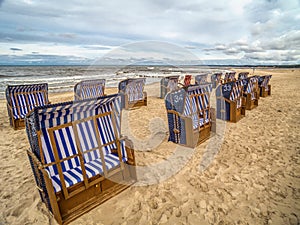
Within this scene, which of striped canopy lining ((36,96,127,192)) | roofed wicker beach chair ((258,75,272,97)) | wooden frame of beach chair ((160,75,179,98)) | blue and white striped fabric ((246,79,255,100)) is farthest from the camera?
roofed wicker beach chair ((258,75,272,97))

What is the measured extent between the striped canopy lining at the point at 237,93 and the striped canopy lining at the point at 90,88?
5.54 metres

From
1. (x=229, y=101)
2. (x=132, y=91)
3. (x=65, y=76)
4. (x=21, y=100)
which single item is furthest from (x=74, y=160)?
(x=65, y=76)

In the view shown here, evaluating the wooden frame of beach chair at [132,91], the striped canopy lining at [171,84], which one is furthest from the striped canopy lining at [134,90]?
the striped canopy lining at [171,84]

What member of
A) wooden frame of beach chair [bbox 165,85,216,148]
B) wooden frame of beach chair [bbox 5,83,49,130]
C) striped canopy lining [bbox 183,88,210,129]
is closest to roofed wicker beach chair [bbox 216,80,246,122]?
striped canopy lining [bbox 183,88,210,129]

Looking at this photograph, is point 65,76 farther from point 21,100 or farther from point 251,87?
point 251,87

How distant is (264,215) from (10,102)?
765 cm

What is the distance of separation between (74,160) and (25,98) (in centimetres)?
501

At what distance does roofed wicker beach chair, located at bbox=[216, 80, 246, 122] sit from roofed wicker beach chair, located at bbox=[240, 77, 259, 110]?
38.9 inches

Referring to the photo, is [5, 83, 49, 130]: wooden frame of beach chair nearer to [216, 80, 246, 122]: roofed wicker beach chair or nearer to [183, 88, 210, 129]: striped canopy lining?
[183, 88, 210, 129]: striped canopy lining

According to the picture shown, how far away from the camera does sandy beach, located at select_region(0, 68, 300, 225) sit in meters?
2.63

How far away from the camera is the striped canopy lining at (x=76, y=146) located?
2.59 metres

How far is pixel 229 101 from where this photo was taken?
644cm

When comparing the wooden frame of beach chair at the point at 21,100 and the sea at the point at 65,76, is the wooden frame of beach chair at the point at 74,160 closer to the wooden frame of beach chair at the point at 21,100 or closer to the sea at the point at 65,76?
the wooden frame of beach chair at the point at 21,100

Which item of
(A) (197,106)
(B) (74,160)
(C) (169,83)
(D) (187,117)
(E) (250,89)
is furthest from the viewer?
(C) (169,83)
